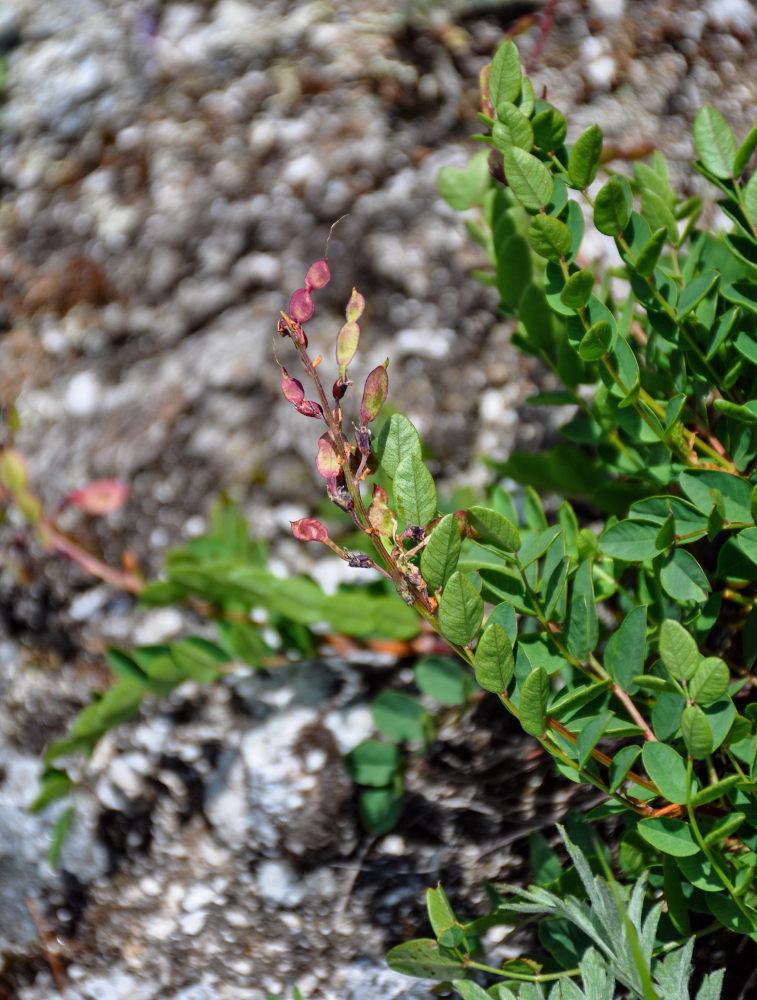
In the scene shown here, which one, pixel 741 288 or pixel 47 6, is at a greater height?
pixel 47 6

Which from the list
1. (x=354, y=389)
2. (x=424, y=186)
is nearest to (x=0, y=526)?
(x=354, y=389)

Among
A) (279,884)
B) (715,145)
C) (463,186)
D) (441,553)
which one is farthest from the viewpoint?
(279,884)

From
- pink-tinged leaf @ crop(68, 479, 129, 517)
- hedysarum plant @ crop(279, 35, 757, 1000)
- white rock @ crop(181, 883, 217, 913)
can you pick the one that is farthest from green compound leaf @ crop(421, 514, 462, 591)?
pink-tinged leaf @ crop(68, 479, 129, 517)

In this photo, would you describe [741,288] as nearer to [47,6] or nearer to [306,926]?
[306,926]

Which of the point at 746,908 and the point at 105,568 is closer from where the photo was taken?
the point at 746,908

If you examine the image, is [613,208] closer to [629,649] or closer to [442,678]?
[629,649]

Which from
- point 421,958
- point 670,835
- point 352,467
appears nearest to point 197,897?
point 421,958

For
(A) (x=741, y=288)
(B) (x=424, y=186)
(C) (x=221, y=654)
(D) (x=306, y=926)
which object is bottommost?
(D) (x=306, y=926)
